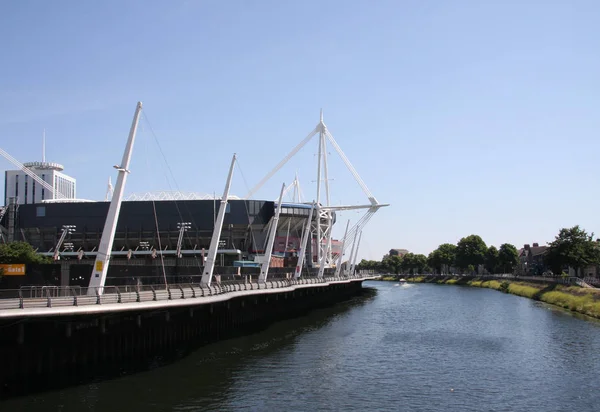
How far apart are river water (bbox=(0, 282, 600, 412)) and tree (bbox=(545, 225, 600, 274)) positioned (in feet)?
176

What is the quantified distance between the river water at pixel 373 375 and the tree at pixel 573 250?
53554 mm

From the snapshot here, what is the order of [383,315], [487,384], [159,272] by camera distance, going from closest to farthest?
1. [487,384]
2. [159,272]
3. [383,315]

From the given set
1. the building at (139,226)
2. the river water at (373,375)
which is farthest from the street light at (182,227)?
the river water at (373,375)

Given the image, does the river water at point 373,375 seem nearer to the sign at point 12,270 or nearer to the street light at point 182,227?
the sign at point 12,270

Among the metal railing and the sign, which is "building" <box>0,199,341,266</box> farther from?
the metal railing

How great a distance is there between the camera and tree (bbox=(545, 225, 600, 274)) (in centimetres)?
11681

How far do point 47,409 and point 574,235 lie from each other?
112m

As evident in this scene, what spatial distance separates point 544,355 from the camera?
4822cm

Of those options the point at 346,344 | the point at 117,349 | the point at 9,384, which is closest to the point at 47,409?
the point at 9,384

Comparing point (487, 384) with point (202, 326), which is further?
point (202, 326)

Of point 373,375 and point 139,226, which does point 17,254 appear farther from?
point 373,375

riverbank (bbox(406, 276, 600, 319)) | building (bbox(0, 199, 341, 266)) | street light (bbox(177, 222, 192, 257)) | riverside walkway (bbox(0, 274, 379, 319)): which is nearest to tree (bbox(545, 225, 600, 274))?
riverbank (bbox(406, 276, 600, 319))

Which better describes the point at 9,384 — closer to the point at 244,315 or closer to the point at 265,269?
the point at 244,315

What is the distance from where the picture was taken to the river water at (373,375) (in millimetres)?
32562
